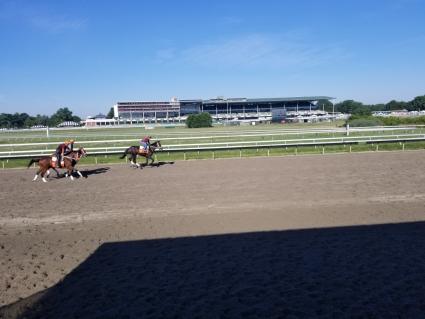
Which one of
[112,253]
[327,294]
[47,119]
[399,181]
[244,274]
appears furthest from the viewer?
[47,119]

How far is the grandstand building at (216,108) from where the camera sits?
104 m

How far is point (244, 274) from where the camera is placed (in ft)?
18.4

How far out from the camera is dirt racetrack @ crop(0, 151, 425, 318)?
15.6 feet

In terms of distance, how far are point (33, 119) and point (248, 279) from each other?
428 feet

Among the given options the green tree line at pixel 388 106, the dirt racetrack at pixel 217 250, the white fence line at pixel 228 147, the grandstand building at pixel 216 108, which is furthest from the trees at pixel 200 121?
the green tree line at pixel 388 106

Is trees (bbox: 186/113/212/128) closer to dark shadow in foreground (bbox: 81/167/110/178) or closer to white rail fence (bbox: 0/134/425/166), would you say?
white rail fence (bbox: 0/134/425/166)

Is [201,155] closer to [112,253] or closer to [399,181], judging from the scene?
[399,181]

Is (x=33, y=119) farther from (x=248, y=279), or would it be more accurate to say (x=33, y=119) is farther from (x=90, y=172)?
(x=248, y=279)

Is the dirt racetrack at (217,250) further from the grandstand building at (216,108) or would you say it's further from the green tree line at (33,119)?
the green tree line at (33,119)

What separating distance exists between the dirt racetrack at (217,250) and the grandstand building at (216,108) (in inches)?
3586

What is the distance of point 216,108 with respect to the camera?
10750 cm

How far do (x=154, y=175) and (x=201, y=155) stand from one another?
744 centimetres

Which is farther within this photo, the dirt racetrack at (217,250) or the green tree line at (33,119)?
the green tree line at (33,119)

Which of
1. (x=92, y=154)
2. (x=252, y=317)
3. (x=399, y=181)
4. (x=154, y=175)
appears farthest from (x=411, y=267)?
(x=92, y=154)
